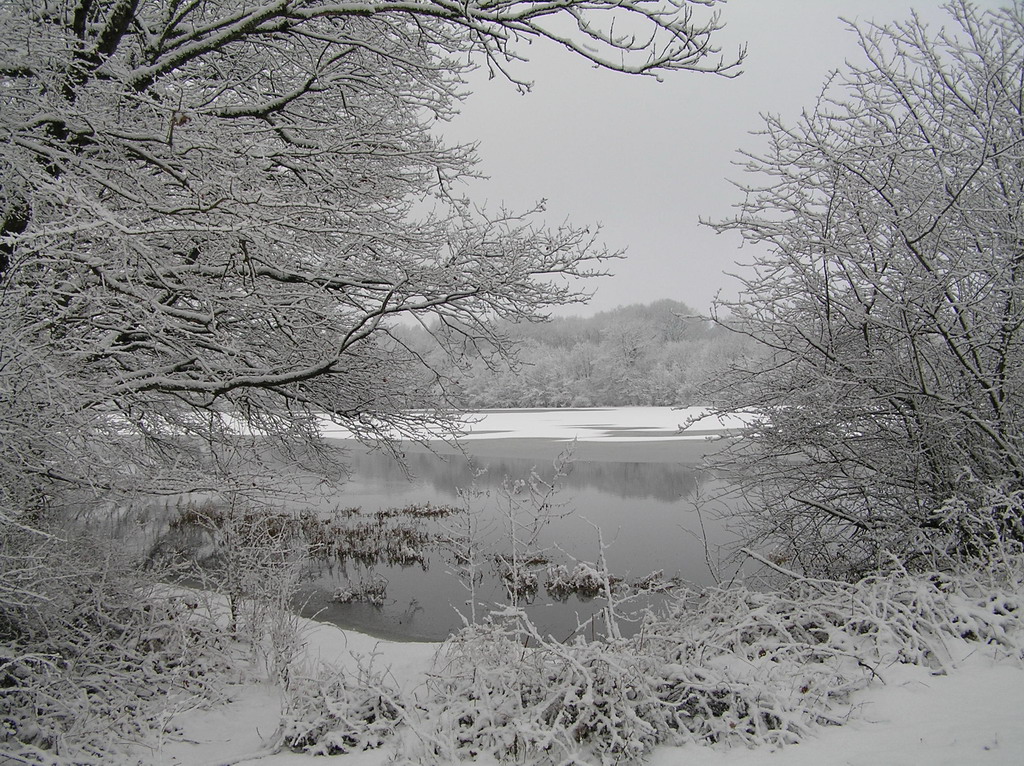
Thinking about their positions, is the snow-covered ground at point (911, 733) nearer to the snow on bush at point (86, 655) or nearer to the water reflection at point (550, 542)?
the snow on bush at point (86, 655)

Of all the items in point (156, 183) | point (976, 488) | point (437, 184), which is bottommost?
point (976, 488)

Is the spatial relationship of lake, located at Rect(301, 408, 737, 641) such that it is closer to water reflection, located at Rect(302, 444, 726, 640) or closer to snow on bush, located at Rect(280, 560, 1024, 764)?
water reflection, located at Rect(302, 444, 726, 640)

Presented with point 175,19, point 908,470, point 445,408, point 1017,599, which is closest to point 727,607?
point 1017,599

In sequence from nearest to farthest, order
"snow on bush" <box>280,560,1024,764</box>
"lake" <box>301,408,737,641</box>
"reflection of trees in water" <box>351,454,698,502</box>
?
"snow on bush" <box>280,560,1024,764</box> < "lake" <box>301,408,737,641</box> < "reflection of trees in water" <box>351,454,698,502</box>

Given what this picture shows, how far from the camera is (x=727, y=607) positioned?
4.71 meters

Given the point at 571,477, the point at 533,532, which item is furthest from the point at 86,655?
the point at 571,477

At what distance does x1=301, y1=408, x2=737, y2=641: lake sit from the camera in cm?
703

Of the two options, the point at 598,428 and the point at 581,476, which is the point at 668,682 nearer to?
the point at 581,476

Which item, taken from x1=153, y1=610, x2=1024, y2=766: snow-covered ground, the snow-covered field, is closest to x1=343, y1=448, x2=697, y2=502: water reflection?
the snow-covered field

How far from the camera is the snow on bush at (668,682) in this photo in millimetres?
3143

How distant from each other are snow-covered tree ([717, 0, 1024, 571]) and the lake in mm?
1242

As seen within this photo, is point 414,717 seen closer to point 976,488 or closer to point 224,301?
point 224,301

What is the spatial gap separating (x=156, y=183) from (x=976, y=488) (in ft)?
22.7

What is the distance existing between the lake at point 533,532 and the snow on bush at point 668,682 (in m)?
0.63
